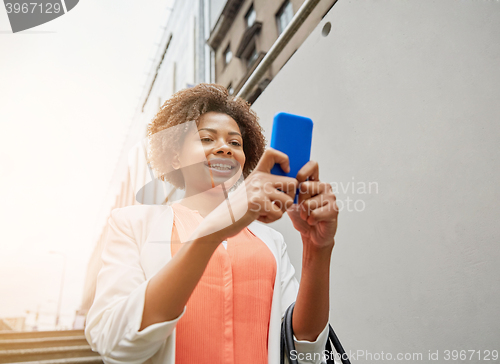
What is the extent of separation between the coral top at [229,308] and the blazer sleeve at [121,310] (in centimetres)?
12

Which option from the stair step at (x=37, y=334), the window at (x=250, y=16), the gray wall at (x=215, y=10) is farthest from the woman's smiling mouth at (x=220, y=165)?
the window at (x=250, y=16)

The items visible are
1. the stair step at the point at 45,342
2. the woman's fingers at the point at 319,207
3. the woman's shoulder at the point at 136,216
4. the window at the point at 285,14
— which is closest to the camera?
the woman's fingers at the point at 319,207

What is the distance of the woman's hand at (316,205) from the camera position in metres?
0.68

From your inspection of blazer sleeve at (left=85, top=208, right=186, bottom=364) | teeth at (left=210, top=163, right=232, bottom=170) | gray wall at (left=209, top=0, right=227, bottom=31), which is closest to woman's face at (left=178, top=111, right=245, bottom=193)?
teeth at (left=210, top=163, right=232, bottom=170)

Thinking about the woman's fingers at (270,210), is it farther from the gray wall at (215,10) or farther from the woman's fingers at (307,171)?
the gray wall at (215,10)

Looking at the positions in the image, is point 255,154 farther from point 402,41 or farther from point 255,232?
point 402,41

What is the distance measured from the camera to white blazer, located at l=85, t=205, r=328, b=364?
668 millimetres

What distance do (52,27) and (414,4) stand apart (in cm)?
218

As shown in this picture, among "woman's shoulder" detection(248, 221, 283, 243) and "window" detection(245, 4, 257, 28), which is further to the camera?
"window" detection(245, 4, 257, 28)

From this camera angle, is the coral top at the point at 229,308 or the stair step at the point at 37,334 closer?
the coral top at the point at 229,308

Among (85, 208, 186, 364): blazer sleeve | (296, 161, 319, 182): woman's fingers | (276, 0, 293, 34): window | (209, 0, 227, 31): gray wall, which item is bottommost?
(85, 208, 186, 364): blazer sleeve

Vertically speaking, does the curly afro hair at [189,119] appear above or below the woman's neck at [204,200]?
above

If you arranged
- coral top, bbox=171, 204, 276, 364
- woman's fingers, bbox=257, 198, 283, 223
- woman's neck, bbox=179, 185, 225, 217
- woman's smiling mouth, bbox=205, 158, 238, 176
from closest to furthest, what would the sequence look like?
1. woman's fingers, bbox=257, 198, 283, 223
2. coral top, bbox=171, 204, 276, 364
3. woman's smiling mouth, bbox=205, 158, 238, 176
4. woman's neck, bbox=179, 185, 225, 217

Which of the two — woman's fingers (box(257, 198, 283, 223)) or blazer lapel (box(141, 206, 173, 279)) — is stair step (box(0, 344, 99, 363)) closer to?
blazer lapel (box(141, 206, 173, 279))
